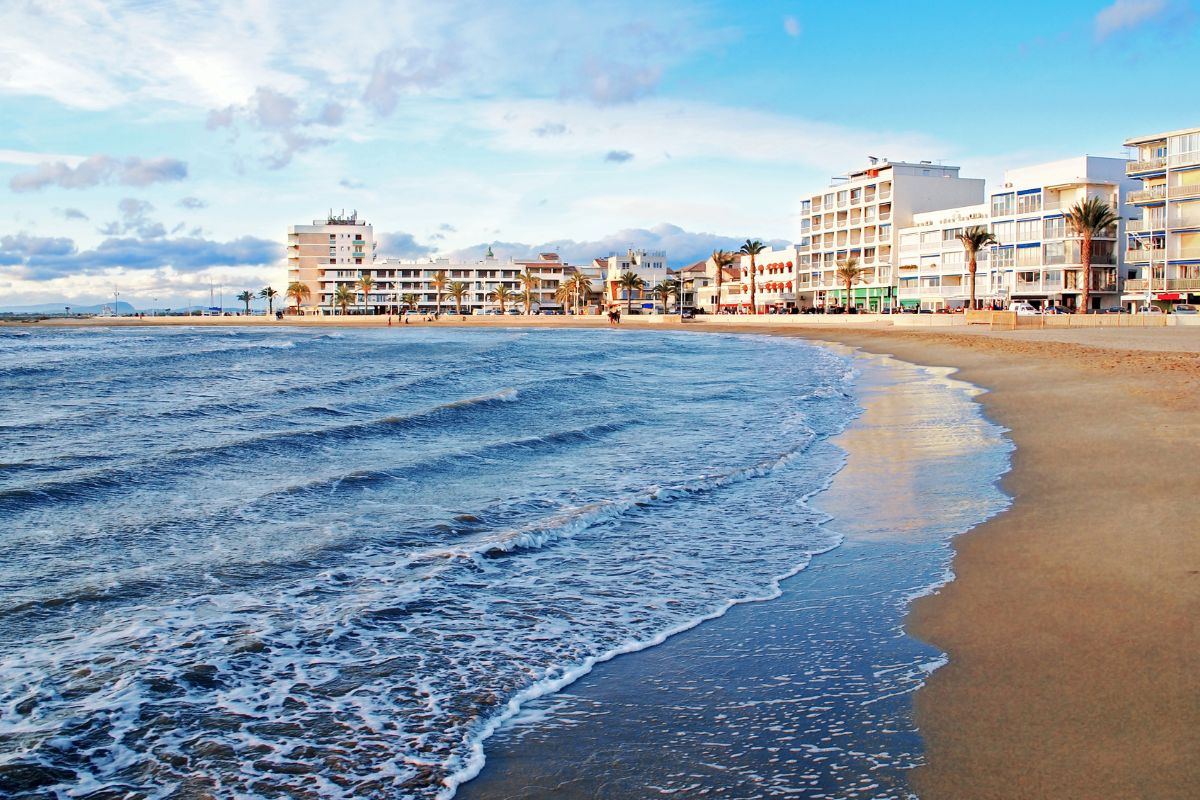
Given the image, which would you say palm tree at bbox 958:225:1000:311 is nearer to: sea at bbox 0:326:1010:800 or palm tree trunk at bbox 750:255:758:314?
palm tree trunk at bbox 750:255:758:314

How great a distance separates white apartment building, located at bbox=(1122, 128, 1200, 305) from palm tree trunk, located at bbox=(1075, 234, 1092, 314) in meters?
2.75

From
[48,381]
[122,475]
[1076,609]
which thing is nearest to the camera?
[1076,609]

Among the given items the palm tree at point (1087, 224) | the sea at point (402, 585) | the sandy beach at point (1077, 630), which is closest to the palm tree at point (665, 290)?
the palm tree at point (1087, 224)

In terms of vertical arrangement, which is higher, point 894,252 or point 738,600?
point 894,252

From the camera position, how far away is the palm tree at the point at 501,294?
159875 mm

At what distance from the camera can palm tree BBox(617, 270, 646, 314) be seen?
143250 mm

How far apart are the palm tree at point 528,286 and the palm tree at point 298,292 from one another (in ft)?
123

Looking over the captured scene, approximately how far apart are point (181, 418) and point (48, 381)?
12.3 m

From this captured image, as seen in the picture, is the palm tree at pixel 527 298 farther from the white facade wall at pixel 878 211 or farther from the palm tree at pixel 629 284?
the white facade wall at pixel 878 211

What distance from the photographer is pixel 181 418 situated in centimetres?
1992

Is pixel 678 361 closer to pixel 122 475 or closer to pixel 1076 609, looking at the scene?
pixel 122 475

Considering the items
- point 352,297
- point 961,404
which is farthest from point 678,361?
point 352,297

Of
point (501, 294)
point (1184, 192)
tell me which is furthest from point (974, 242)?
point (501, 294)

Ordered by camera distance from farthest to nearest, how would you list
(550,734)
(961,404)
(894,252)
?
(894,252) → (961,404) → (550,734)
